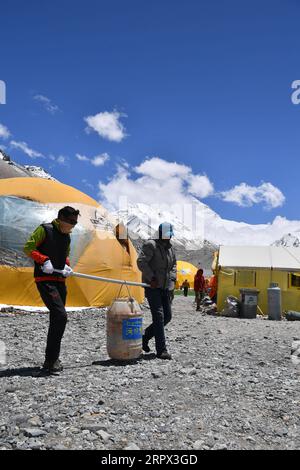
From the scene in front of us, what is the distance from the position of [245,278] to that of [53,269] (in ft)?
49.6

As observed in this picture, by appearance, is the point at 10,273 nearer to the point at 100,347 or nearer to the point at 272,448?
the point at 100,347

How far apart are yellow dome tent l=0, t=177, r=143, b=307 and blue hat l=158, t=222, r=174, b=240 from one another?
7.12 m

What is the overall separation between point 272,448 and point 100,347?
17.5 ft

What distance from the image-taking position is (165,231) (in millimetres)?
8039

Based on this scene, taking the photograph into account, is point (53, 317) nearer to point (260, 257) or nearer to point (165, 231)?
point (165, 231)

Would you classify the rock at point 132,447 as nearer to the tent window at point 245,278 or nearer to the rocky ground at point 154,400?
the rocky ground at point 154,400

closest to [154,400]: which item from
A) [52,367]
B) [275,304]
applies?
[52,367]

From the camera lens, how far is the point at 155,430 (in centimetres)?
437

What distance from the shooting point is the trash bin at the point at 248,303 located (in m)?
18.9

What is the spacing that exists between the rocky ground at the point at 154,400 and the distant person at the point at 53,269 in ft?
1.35

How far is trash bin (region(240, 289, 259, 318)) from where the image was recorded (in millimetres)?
18891

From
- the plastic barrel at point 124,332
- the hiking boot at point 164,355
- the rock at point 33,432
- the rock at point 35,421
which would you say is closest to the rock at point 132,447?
the rock at point 33,432

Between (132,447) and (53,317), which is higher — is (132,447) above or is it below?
below
